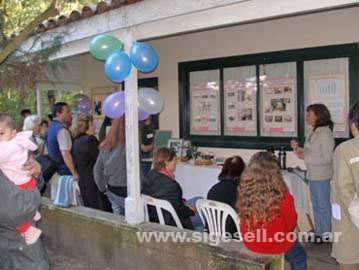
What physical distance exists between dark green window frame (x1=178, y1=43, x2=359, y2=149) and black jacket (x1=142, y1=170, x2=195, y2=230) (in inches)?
88.1

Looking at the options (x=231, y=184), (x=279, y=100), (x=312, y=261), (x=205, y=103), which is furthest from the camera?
(x=205, y=103)

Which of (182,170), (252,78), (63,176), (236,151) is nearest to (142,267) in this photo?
(63,176)

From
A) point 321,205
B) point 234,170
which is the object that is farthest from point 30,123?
point 321,205

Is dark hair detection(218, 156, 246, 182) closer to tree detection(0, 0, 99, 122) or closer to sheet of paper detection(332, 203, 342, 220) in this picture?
sheet of paper detection(332, 203, 342, 220)

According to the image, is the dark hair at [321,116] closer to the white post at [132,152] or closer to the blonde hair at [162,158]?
the blonde hair at [162,158]

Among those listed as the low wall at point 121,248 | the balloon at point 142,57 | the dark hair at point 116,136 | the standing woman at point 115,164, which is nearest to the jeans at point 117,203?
the standing woman at point 115,164

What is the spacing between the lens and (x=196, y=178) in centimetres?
595

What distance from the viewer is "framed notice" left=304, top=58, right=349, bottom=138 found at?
209 inches

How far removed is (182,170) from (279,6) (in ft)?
11.1

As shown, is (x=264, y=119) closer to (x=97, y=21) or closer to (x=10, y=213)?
(x=97, y=21)

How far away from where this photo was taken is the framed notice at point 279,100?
5.79 metres

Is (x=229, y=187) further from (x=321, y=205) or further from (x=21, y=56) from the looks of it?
(x=21, y=56)

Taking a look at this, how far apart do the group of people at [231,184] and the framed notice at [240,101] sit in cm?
89

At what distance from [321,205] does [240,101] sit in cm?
202
